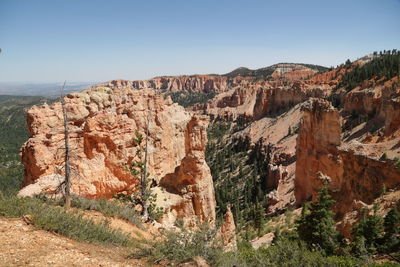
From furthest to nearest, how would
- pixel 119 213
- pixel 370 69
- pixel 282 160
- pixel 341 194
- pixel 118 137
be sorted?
pixel 370 69, pixel 282 160, pixel 341 194, pixel 118 137, pixel 119 213

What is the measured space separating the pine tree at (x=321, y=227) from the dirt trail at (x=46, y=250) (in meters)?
9.69

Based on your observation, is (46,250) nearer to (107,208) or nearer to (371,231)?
(107,208)

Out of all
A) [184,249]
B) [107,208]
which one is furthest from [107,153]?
[184,249]

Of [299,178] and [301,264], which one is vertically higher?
[301,264]

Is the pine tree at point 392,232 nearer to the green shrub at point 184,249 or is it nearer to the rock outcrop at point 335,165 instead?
the rock outcrop at point 335,165

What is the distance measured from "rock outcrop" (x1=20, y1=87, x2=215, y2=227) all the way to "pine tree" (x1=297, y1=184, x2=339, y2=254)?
634cm

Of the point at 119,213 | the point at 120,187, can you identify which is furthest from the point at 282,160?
the point at 119,213

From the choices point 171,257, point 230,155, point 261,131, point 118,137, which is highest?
point 118,137

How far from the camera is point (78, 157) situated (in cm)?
1705

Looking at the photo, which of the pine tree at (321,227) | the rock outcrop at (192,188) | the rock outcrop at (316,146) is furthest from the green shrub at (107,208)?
the rock outcrop at (316,146)

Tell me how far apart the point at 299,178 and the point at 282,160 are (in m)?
18.9

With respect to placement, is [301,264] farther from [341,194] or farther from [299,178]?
[299,178]

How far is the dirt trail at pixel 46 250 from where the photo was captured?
6.50 metres

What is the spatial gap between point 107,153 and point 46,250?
11197 millimetres
